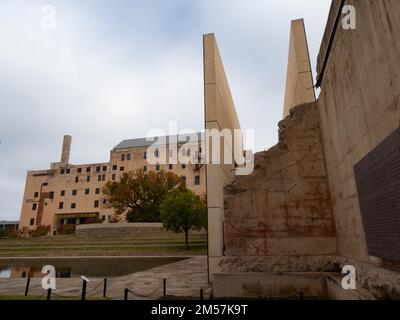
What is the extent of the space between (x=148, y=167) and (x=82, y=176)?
14.9m

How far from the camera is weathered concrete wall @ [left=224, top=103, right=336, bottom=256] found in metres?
7.62

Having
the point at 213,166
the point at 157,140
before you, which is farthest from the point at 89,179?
the point at 213,166

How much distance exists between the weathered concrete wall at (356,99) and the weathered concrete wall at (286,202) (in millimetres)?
387

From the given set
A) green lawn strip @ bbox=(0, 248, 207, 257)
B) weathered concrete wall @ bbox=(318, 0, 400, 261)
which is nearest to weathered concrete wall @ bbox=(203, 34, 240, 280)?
weathered concrete wall @ bbox=(318, 0, 400, 261)

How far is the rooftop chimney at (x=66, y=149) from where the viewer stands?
6231 cm

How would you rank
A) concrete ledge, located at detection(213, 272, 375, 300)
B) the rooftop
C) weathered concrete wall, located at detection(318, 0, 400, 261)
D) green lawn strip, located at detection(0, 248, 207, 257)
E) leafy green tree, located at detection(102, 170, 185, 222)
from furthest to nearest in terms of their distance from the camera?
the rooftop → leafy green tree, located at detection(102, 170, 185, 222) → green lawn strip, located at detection(0, 248, 207, 257) → concrete ledge, located at detection(213, 272, 375, 300) → weathered concrete wall, located at detection(318, 0, 400, 261)

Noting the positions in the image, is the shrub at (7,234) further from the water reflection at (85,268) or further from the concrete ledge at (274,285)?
the concrete ledge at (274,285)

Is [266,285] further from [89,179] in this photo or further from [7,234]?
[89,179]

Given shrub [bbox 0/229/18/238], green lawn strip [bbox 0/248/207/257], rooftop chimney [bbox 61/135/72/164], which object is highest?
rooftop chimney [bbox 61/135/72/164]

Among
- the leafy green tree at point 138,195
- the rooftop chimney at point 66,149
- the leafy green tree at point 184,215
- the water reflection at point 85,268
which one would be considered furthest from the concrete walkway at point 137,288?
the rooftop chimney at point 66,149

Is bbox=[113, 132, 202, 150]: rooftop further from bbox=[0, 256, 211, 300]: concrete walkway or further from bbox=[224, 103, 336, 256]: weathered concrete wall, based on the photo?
bbox=[224, 103, 336, 256]: weathered concrete wall

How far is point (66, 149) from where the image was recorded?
207 ft

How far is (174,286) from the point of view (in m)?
9.88

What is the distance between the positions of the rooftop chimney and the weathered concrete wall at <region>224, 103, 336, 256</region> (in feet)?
205
